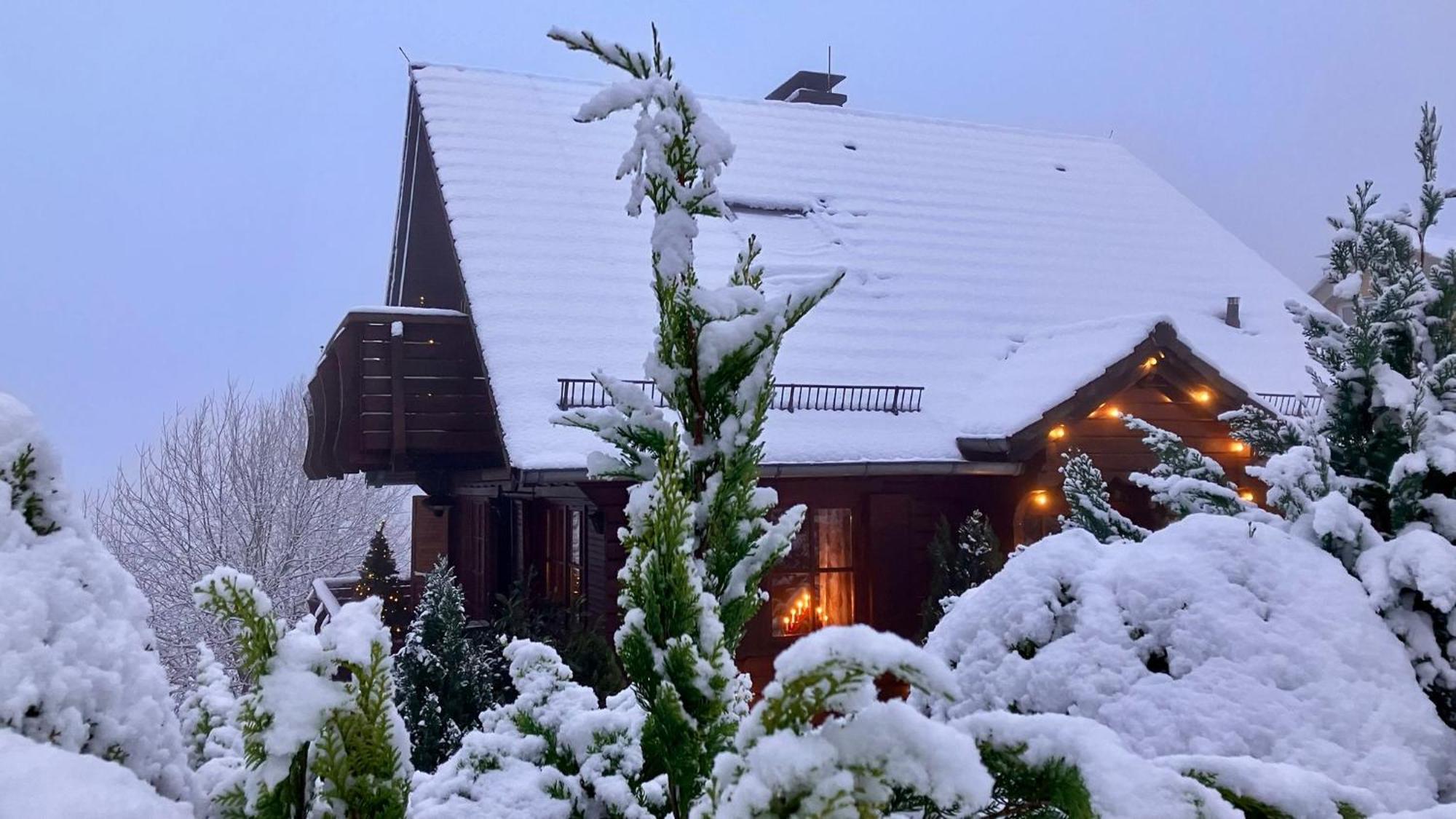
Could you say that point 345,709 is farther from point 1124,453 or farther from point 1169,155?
point 1169,155

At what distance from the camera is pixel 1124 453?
926 cm

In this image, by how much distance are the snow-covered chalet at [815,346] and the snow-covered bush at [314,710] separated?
5.83 metres

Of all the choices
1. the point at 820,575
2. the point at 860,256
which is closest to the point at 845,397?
the point at 820,575

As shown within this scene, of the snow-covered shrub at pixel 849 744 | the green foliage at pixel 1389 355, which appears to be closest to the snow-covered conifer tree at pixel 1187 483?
the green foliage at pixel 1389 355

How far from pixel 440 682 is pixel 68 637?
198 inches

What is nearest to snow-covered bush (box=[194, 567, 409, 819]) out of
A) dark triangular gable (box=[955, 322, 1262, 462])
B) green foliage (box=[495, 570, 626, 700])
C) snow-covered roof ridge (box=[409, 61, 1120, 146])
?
green foliage (box=[495, 570, 626, 700])

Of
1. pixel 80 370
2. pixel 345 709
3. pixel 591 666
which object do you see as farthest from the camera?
pixel 80 370

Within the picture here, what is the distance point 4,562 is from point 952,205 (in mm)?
12689

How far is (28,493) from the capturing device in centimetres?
181

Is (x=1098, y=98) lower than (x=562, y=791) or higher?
higher

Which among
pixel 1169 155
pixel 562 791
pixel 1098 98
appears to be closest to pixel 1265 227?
pixel 1169 155

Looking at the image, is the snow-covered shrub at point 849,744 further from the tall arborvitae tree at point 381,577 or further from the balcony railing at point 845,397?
the tall arborvitae tree at point 381,577

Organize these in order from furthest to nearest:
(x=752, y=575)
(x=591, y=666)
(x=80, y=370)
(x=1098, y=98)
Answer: (x=1098, y=98), (x=80, y=370), (x=591, y=666), (x=752, y=575)

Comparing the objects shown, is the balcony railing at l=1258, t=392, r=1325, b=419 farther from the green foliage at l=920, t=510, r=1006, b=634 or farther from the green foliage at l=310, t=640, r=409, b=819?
the green foliage at l=310, t=640, r=409, b=819
